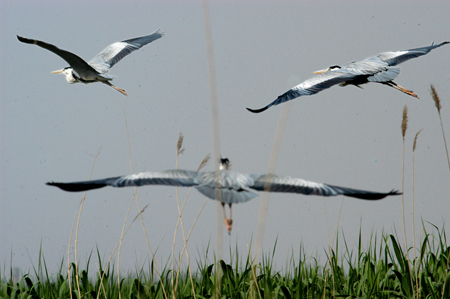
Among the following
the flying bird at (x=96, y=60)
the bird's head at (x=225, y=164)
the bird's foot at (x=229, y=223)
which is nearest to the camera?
the bird's foot at (x=229, y=223)

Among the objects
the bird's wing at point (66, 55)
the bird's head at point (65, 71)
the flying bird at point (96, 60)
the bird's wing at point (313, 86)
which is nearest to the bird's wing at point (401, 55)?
the bird's wing at point (313, 86)

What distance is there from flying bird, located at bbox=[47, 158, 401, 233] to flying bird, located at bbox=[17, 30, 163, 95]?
189 centimetres

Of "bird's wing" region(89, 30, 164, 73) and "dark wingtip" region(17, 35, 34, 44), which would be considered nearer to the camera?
"dark wingtip" region(17, 35, 34, 44)

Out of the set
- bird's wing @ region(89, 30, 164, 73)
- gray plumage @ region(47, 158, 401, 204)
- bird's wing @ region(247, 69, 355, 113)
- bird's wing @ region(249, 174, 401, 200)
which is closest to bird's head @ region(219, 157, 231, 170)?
gray plumage @ region(47, 158, 401, 204)

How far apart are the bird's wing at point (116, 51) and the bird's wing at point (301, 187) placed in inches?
149

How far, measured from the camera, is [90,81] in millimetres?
5414

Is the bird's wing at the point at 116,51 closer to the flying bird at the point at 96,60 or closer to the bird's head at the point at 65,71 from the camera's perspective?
the flying bird at the point at 96,60

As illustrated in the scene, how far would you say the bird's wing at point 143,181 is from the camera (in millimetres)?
2184

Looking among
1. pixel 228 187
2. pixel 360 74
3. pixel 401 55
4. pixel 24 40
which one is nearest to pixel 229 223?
pixel 228 187

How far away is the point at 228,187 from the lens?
7.79 feet

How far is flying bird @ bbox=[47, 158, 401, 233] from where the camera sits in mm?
2197

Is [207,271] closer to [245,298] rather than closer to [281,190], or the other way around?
[245,298]

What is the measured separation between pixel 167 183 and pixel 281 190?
637mm

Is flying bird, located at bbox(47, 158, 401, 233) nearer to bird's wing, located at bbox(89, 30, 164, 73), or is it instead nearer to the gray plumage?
the gray plumage
